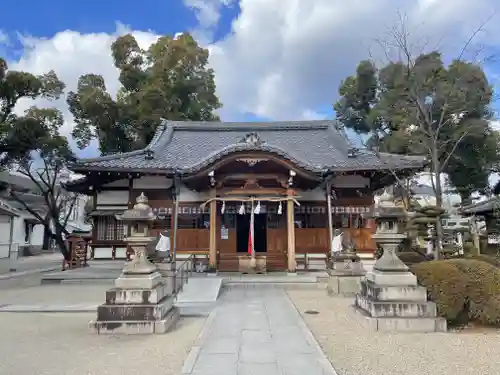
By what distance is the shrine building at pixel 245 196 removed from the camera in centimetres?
1343

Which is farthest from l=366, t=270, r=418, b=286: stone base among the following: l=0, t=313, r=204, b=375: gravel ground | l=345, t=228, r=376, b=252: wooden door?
l=345, t=228, r=376, b=252: wooden door

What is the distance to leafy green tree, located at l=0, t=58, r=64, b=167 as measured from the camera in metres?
17.5

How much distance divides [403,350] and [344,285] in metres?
5.09

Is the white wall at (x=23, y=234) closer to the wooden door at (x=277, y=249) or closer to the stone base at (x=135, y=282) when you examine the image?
the wooden door at (x=277, y=249)

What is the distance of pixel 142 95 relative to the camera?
22.4 metres

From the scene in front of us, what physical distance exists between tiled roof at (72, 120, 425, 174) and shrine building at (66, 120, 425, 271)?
0.05 m

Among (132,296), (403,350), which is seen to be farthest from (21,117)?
(403,350)

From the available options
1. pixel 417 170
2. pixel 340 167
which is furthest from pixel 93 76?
pixel 417 170

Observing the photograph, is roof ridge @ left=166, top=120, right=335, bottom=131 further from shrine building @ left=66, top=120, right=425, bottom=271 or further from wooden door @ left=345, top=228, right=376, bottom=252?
wooden door @ left=345, top=228, right=376, bottom=252

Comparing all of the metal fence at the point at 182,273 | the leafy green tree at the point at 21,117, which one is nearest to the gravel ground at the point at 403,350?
the metal fence at the point at 182,273

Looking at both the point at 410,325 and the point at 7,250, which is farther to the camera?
the point at 7,250

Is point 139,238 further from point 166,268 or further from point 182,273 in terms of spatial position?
point 182,273

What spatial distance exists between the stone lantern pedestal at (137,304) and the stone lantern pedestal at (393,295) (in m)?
3.84

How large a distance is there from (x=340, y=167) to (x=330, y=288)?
497cm
